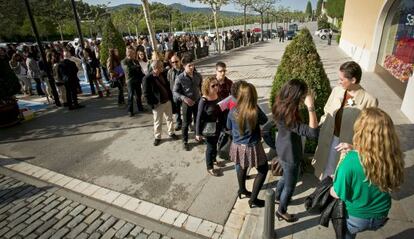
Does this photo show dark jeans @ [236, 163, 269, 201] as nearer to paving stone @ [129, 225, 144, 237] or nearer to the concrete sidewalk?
the concrete sidewalk

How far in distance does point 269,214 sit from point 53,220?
3.32 meters

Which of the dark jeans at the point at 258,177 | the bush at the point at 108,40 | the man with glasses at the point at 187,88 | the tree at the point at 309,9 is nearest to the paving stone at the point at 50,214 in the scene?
the man with glasses at the point at 187,88

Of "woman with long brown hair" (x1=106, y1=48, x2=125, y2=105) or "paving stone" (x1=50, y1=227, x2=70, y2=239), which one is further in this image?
"woman with long brown hair" (x1=106, y1=48, x2=125, y2=105)

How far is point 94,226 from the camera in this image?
375 cm

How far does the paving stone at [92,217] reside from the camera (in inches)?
152

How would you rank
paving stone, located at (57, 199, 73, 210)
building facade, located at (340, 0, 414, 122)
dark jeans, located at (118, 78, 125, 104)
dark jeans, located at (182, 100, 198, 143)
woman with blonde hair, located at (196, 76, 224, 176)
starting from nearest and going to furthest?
woman with blonde hair, located at (196, 76, 224, 176)
paving stone, located at (57, 199, 73, 210)
dark jeans, located at (182, 100, 198, 143)
building facade, located at (340, 0, 414, 122)
dark jeans, located at (118, 78, 125, 104)

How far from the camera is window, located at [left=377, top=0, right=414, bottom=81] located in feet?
29.7

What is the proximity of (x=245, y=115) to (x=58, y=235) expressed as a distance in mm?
3154

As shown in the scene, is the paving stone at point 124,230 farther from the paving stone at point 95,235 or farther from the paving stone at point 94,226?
the paving stone at point 94,226

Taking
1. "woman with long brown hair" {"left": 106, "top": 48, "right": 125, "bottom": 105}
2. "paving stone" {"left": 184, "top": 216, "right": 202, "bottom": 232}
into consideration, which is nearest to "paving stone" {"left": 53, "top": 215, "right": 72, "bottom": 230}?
"paving stone" {"left": 184, "top": 216, "right": 202, "bottom": 232}

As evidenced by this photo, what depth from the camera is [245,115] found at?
316cm

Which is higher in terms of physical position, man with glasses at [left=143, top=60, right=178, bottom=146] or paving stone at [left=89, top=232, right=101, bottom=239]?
man with glasses at [left=143, top=60, right=178, bottom=146]

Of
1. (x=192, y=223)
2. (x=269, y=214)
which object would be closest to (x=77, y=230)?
(x=192, y=223)

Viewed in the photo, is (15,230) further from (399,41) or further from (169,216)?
(399,41)
